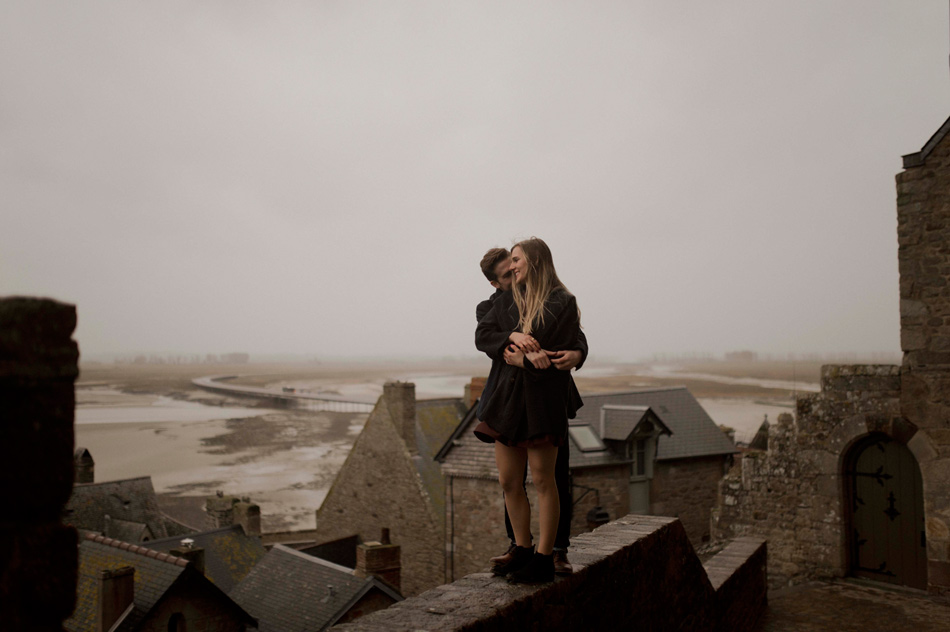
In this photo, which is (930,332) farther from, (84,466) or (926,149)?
(84,466)

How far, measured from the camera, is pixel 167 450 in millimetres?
55125

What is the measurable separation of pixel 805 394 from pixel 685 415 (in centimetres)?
1228

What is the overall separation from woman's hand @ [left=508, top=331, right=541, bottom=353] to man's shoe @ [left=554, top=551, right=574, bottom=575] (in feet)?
4.52

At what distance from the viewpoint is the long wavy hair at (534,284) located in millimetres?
3734

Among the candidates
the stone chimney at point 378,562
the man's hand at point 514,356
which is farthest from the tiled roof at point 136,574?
the man's hand at point 514,356

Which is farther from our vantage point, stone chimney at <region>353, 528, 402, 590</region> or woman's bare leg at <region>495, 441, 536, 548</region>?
stone chimney at <region>353, 528, 402, 590</region>

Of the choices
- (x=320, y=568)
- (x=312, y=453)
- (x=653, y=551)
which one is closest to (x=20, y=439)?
(x=653, y=551)

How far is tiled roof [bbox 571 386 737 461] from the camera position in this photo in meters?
19.4

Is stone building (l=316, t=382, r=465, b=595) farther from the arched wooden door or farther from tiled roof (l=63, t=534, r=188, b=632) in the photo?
the arched wooden door

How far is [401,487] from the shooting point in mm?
21641

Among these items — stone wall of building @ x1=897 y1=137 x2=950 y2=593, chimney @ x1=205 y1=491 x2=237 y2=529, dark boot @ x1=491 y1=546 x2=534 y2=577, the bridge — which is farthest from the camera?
the bridge

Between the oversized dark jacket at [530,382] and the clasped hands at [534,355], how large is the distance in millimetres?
44

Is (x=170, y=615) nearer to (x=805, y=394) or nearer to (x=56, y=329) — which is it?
(x=805, y=394)

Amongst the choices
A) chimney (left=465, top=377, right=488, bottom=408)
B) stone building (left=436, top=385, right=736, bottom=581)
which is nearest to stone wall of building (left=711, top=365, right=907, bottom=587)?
stone building (left=436, top=385, right=736, bottom=581)
